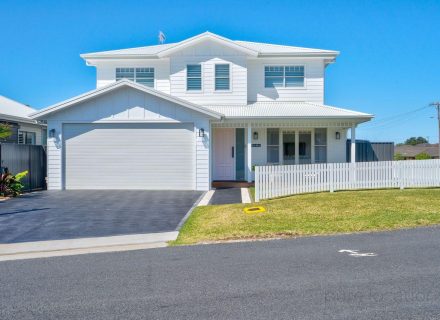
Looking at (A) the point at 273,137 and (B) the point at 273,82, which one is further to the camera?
(B) the point at 273,82

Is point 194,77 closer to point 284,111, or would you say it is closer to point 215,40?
point 215,40

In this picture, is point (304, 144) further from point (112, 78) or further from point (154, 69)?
point (112, 78)

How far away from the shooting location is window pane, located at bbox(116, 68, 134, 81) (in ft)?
70.1

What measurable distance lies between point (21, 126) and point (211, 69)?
1127 centimetres

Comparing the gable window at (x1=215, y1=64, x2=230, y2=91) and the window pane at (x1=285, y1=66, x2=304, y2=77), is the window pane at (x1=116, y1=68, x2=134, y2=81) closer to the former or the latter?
the gable window at (x1=215, y1=64, x2=230, y2=91)

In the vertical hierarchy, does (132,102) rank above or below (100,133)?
above

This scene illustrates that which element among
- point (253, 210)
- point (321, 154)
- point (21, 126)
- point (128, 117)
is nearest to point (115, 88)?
point (128, 117)

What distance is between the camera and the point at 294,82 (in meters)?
21.2

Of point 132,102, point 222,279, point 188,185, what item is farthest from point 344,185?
point 222,279

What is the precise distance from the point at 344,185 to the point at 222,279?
11.1 meters

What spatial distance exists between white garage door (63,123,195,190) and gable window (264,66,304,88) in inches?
263

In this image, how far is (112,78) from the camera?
2141 centimetres

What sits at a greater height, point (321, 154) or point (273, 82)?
point (273, 82)

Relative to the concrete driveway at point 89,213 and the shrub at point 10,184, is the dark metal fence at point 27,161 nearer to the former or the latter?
the shrub at point 10,184
